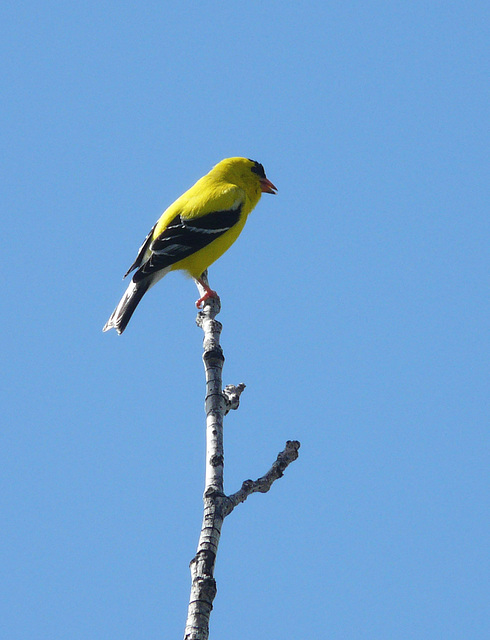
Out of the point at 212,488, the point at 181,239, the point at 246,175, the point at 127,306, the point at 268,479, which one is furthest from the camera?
the point at 246,175

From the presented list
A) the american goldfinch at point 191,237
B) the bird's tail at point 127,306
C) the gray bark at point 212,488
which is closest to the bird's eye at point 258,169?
the american goldfinch at point 191,237

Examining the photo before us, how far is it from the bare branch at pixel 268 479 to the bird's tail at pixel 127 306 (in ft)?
10.4

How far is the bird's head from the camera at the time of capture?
793cm

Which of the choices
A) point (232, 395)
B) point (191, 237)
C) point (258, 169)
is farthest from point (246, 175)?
point (232, 395)

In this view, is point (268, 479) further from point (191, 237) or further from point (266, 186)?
point (266, 186)

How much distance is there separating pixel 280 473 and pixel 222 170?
5.02 m

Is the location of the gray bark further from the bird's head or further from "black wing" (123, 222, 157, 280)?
the bird's head

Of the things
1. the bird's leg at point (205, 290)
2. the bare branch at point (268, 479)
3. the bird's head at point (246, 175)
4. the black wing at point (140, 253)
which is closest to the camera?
the bare branch at point (268, 479)

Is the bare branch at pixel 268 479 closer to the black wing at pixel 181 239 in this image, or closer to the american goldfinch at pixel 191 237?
the american goldfinch at pixel 191 237

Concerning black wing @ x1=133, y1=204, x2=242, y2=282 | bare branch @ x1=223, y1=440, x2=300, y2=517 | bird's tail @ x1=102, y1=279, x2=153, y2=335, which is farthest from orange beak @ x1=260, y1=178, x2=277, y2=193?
bare branch @ x1=223, y1=440, x2=300, y2=517

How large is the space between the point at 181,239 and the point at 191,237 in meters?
0.09

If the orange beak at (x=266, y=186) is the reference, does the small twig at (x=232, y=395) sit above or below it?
below

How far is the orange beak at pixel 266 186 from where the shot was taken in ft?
26.5

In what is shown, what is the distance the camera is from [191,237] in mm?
6719
